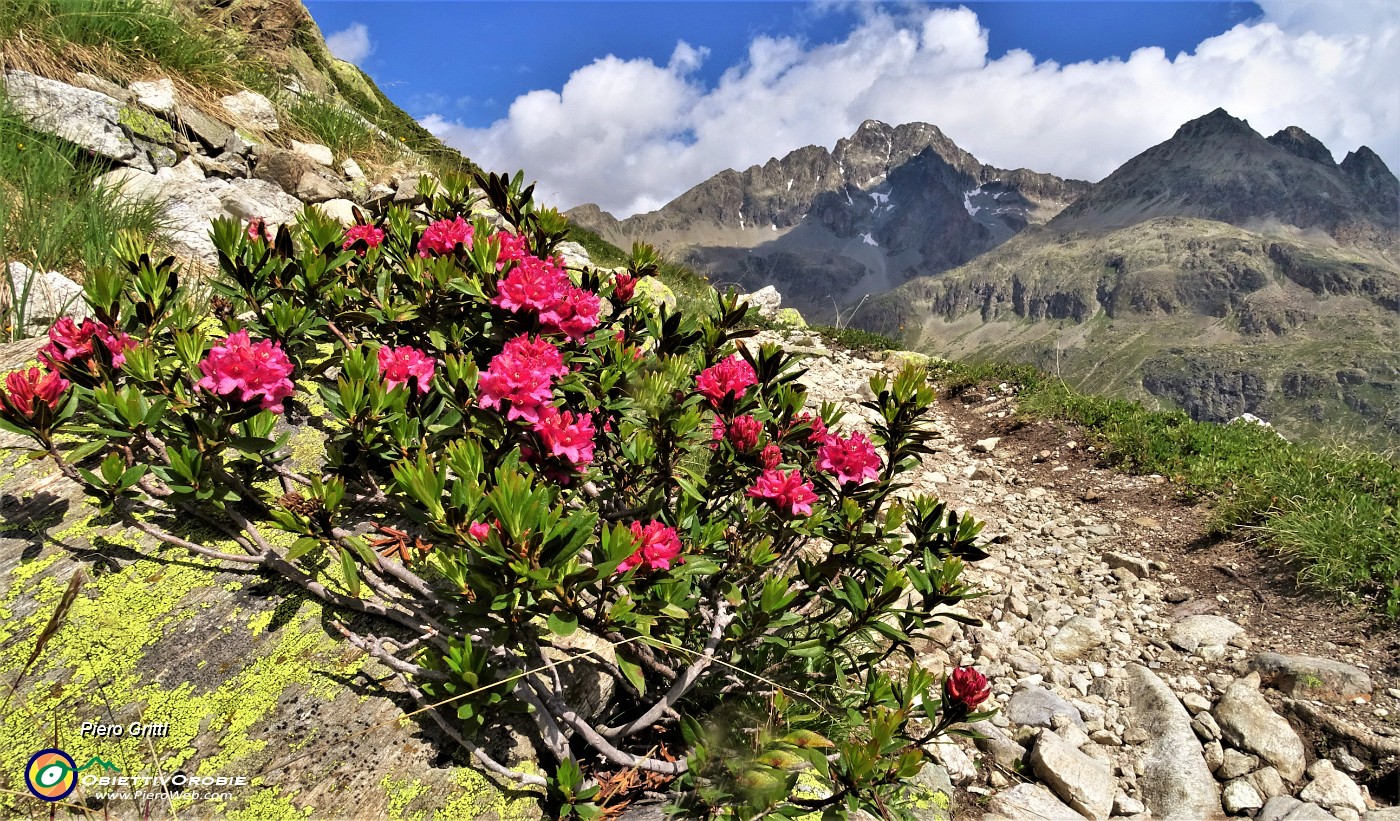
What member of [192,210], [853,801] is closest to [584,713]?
[853,801]

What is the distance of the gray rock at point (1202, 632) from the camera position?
402 centimetres

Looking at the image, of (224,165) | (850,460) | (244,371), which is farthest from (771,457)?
(224,165)

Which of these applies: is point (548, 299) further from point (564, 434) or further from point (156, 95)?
point (156, 95)

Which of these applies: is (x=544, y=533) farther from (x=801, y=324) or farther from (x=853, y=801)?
(x=801, y=324)

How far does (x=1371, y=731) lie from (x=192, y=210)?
330 inches

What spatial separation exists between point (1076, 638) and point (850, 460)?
288 centimetres

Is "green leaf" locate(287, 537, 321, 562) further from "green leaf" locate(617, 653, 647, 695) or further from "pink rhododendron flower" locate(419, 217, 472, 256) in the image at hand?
"pink rhododendron flower" locate(419, 217, 472, 256)

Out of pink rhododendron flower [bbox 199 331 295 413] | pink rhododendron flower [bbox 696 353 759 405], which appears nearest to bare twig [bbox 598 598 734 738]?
pink rhododendron flower [bbox 696 353 759 405]

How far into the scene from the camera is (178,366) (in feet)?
7.53

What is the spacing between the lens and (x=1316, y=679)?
3445 millimetres

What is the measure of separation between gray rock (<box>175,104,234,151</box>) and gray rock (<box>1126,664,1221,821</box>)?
8752mm

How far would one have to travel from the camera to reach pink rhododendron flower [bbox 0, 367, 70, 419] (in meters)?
1.76

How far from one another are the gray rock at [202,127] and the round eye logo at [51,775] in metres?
6.53

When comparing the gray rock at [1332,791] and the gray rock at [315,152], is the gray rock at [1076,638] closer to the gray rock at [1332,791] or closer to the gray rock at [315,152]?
the gray rock at [1332,791]
